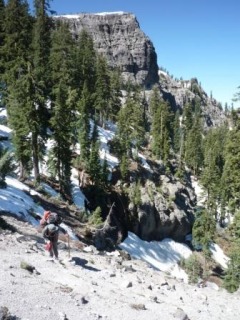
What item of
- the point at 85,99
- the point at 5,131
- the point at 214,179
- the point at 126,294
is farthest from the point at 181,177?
the point at 126,294

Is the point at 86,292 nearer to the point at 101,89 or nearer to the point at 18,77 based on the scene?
the point at 18,77

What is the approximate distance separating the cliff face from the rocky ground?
150 metres

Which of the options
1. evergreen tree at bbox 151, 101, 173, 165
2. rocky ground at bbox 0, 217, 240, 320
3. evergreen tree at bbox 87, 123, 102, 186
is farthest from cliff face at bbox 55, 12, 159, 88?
rocky ground at bbox 0, 217, 240, 320

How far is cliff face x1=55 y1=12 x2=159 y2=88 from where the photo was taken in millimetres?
161750

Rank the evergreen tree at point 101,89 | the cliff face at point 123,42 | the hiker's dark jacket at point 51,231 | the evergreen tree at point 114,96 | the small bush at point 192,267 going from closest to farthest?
the hiker's dark jacket at point 51,231 → the small bush at point 192,267 → the evergreen tree at point 101,89 → the evergreen tree at point 114,96 → the cliff face at point 123,42

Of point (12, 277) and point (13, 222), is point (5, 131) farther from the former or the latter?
point (12, 277)

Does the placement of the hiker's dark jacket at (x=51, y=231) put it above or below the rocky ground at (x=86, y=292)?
above

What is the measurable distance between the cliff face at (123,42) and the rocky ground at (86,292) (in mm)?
149790

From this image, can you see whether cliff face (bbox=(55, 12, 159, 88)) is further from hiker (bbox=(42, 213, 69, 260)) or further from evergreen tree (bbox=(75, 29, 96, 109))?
hiker (bbox=(42, 213, 69, 260))

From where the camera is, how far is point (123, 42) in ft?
542

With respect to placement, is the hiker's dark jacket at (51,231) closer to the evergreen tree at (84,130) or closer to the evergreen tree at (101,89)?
the evergreen tree at (84,130)

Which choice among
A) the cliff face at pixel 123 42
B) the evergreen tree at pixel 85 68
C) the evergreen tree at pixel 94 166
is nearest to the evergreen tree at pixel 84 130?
the evergreen tree at pixel 94 166

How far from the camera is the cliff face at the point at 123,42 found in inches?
6368

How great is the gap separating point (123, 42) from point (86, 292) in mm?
162642
